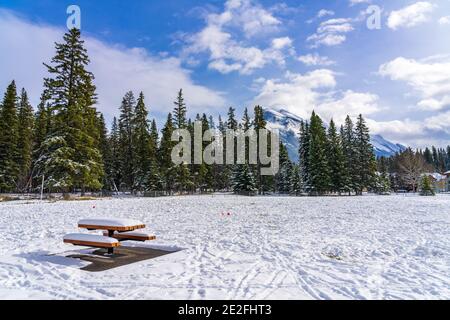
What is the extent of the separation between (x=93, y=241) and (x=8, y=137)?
140 feet

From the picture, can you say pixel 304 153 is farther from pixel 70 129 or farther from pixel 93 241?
pixel 93 241

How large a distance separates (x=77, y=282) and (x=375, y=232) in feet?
30.3

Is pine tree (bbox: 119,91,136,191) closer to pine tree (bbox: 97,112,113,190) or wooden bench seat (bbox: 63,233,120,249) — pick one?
pine tree (bbox: 97,112,113,190)

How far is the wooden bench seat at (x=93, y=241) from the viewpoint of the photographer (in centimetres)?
699

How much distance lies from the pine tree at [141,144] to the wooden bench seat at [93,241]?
49.0 meters

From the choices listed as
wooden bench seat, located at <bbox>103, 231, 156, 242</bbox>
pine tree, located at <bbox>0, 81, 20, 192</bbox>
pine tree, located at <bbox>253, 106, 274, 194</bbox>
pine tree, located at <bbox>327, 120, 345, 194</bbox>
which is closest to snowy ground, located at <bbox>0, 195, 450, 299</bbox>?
wooden bench seat, located at <bbox>103, 231, 156, 242</bbox>

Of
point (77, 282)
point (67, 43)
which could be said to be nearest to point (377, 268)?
point (77, 282)

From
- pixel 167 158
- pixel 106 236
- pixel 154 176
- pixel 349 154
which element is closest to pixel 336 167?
pixel 349 154

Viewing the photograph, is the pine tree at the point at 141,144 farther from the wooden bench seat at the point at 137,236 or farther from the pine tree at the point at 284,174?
the wooden bench seat at the point at 137,236

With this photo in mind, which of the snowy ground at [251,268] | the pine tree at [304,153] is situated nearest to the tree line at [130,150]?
the pine tree at [304,153]

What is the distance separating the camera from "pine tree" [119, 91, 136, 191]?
189ft

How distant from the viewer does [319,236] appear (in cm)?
Result: 1001

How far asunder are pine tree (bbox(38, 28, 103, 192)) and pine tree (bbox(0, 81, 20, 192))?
38.9 feet
